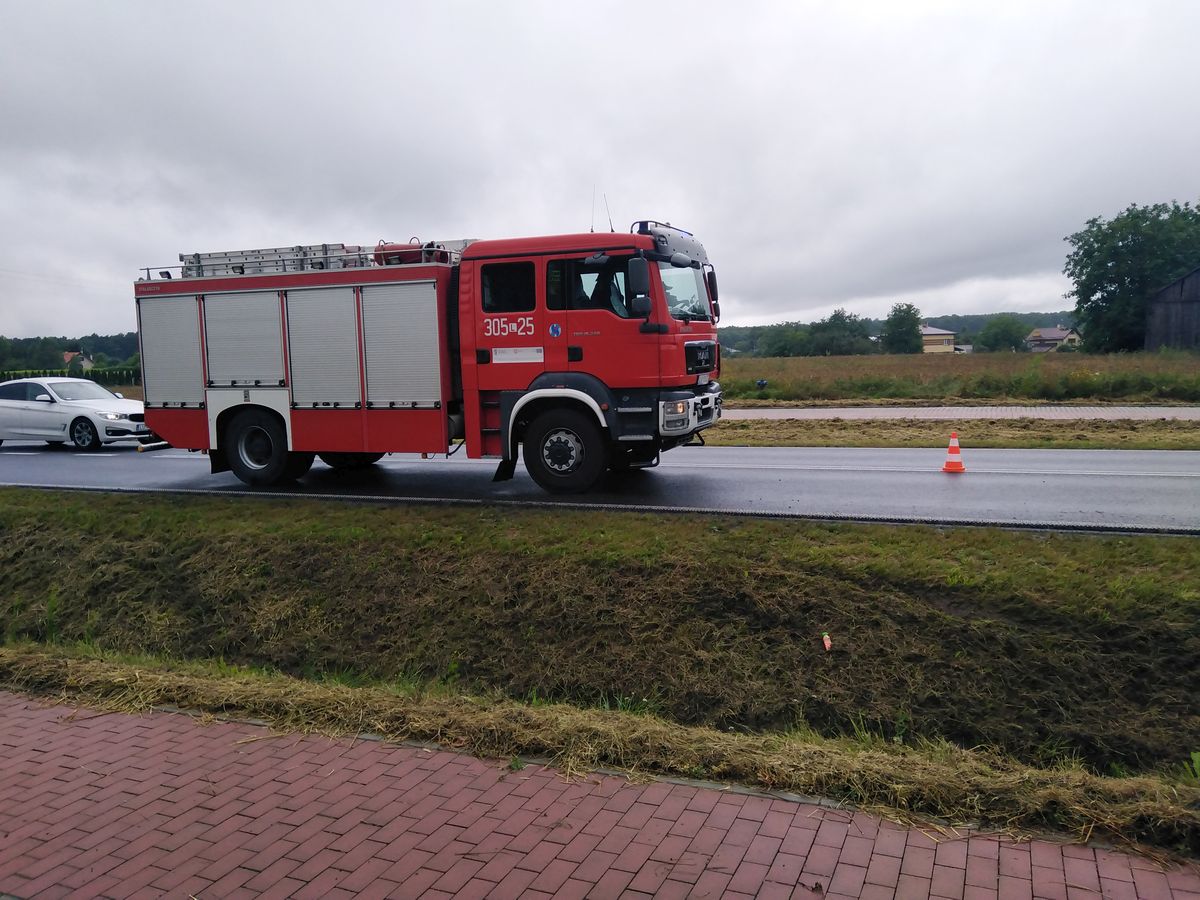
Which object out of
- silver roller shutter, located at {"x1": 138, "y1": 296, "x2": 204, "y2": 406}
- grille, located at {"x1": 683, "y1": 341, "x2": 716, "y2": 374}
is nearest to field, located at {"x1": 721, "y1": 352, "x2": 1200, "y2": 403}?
grille, located at {"x1": 683, "y1": 341, "x2": 716, "y2": 374}

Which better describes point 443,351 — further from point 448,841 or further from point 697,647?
point 448,841

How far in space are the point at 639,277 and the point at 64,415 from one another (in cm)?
1540

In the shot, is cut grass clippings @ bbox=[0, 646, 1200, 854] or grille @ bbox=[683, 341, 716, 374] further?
grille @ bbox=[683, 341, 716, 374]

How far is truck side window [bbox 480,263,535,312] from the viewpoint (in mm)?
10469

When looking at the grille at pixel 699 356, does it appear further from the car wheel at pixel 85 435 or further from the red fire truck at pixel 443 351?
the car wheel at pixel 85 435

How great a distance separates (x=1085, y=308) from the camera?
60938 millimetres

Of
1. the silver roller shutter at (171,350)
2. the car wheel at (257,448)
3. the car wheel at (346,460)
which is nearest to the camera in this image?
the car wheel at (257,448)

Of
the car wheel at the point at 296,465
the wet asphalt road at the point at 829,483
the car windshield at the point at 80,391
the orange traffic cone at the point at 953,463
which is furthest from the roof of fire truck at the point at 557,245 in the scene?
the car windshield at the point at 80,391

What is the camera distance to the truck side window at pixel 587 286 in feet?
33.3

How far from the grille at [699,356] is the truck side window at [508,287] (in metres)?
1.92

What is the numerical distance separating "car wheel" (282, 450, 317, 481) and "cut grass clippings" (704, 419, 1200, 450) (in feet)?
25.2

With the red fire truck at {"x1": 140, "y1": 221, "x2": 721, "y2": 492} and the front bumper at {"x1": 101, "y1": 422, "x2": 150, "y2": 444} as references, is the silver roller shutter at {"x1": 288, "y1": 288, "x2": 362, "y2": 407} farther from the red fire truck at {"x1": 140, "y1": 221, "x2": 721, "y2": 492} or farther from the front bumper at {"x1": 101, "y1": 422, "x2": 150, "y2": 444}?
the front bumper at {"x1": 101, "y1": 422, "x2": 150, "y2": 444}

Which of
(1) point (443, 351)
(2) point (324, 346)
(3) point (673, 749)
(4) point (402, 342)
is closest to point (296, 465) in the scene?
(2) point (324, 346)

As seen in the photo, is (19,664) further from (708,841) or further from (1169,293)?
(1169,293)
